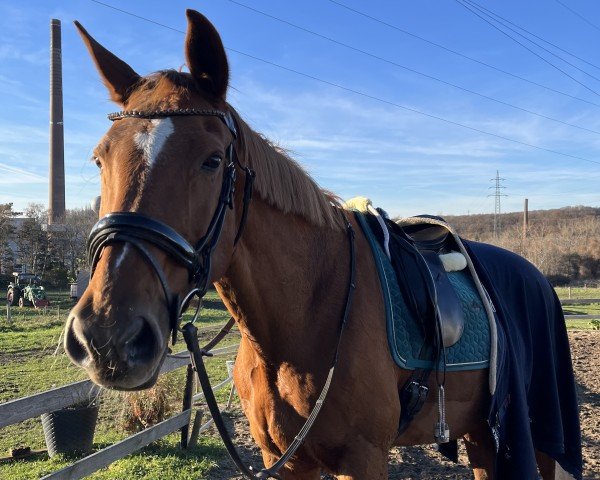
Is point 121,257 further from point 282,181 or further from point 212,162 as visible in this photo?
point 282,181

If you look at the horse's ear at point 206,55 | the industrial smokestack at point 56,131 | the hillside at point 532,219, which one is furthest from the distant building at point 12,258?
the hillside at point 532,219

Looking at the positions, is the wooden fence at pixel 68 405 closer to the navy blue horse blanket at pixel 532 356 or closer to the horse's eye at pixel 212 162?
the horse's eye at pixel 212 162

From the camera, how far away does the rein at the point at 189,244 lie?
4.88 ft

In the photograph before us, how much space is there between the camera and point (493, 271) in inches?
126

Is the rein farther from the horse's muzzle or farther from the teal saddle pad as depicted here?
the teal saddle pad

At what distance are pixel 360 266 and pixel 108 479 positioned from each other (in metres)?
3.87

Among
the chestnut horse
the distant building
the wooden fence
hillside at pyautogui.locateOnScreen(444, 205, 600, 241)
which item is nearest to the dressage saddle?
the chestnut horse

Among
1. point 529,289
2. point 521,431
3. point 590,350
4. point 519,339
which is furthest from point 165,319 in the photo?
point 590,350

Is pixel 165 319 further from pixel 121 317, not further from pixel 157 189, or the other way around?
pixel 157 189

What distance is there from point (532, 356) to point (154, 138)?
109 inches

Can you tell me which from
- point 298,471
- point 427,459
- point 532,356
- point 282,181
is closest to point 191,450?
point 427,459

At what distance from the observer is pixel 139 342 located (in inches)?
56.9

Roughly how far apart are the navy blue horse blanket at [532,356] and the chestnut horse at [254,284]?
12.9 inches

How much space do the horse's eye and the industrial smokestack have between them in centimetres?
4129
